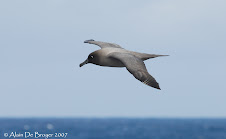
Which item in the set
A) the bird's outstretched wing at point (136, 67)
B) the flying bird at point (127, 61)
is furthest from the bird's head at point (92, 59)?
the bird's outstretched wing at point (136, 67)

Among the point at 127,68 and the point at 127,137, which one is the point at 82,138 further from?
the point at 127,68

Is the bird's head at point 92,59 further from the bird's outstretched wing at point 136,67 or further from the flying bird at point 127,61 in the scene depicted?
the bird's outstretched wing at point 136,67

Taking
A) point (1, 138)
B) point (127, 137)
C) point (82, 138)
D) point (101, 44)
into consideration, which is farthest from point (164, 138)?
point (101, 44)

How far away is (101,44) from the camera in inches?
722

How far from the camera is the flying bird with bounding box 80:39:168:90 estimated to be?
40.8 feet

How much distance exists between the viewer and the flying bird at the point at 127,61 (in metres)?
12.4

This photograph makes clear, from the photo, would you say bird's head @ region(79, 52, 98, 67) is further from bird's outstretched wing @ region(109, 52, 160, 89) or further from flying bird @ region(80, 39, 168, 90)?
bird's outstretched wing @ region(109, 52, 160, 89)

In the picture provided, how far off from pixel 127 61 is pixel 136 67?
606mm

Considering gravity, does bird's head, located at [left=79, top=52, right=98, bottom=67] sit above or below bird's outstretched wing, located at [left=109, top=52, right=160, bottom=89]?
above

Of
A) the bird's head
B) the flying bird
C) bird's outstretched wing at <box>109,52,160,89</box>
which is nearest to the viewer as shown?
bird's outstretched wing at <box>109,52,160,89</box>

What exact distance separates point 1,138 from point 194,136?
43.2 m

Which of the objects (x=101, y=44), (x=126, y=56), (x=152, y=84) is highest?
(x=101, y=44)

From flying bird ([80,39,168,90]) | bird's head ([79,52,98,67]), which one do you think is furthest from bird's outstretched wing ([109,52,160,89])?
bird's head ([79,52,98,67])

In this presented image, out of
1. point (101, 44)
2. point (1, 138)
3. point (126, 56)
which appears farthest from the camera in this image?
point (1, 138)
